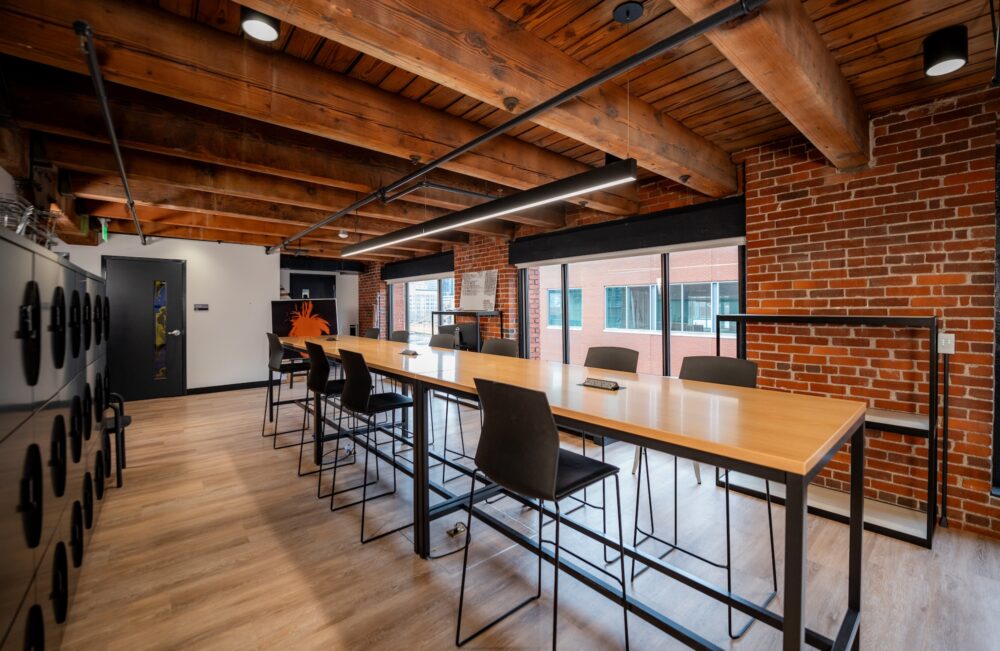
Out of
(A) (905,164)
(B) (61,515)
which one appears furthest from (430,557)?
(A) (905,164)

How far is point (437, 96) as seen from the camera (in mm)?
2709

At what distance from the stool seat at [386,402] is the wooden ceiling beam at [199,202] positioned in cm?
266

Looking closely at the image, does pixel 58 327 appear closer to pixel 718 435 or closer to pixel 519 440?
pixel 519 440

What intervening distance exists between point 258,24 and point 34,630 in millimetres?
2254

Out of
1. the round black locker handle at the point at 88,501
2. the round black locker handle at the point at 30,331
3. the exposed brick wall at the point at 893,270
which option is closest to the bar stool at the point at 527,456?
the round black locker handle at the point at 30,331

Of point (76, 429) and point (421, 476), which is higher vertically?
point (76, 429)

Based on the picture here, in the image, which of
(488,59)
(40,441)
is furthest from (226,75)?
(40,441)

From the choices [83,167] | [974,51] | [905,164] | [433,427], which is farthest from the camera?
[433,427]

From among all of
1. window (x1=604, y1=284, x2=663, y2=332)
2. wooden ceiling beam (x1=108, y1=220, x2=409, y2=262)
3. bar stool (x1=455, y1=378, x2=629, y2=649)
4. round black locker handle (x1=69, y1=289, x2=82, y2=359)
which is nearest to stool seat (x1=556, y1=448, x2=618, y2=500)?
bar stool (x1=455, y1=378, x2=629, y2=649)

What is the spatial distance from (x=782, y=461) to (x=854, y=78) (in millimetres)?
2554

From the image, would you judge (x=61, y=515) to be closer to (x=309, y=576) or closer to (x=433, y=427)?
(x=309, y=576)

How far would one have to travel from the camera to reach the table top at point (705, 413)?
123cm

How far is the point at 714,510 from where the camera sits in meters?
2.98

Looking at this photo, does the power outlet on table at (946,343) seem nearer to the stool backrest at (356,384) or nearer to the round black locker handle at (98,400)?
the stool backrest at (356,384)
